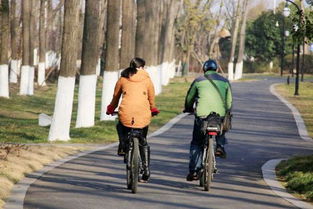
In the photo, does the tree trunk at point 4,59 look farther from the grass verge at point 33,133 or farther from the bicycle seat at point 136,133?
the bicycle seat at point 136,133

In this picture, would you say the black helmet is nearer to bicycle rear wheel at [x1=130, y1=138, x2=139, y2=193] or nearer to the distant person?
the distant person

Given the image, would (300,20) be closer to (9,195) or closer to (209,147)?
(209,147)

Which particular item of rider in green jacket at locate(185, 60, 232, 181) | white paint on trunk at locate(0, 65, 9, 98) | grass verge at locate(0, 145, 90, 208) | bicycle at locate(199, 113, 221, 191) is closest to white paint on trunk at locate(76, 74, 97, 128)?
grass verge at locate(0, 145, 90, 208)

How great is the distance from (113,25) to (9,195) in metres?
17.6

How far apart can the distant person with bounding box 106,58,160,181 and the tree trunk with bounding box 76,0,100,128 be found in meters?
13.7

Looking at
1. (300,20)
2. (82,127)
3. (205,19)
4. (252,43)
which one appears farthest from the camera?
(252,43)

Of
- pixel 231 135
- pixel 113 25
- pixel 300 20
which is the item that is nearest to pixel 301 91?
pixel 113 25

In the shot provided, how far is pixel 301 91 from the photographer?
5222cm

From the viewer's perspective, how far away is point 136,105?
1237 cm

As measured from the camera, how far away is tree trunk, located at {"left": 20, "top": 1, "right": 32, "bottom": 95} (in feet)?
157

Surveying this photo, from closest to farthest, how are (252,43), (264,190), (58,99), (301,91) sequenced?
(264,190) < (58,99) < (301,91) < (252,43)

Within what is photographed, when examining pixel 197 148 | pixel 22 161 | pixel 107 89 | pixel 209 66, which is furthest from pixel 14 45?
A: pixel 197 148

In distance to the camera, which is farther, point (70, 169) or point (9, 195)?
point (70, 169)

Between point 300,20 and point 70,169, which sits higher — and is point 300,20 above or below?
above
